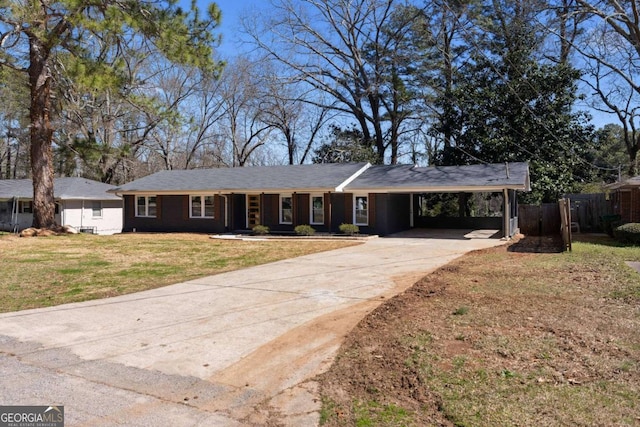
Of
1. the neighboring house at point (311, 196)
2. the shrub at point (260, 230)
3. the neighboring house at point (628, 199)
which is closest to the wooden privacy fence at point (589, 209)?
the neighboring house at point (628, 199)

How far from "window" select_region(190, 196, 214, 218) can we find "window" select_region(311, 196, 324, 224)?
5.34 meters

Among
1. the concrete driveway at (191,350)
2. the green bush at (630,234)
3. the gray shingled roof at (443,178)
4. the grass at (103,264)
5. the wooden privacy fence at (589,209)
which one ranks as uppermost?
the gray shingled roof at (443,178)

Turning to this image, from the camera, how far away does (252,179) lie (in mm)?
23469

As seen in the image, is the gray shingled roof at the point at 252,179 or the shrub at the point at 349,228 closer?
the shrub at the point at 349,228

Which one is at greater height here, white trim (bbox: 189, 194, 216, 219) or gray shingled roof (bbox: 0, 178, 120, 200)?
gray shingled roof (bbox: 0, 178, 120, 200)

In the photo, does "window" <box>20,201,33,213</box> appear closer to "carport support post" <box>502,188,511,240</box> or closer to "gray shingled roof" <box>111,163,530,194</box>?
"gray shingled roof" <box>111,163,530,194</box>

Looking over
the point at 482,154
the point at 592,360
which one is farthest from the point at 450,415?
the point at 482,154

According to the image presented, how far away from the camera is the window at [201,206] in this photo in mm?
23344

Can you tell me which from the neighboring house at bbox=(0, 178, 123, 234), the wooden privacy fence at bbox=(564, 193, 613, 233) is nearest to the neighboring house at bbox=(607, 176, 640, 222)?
the wooden privacy fence at bbox=(564, 193, 613, 233)

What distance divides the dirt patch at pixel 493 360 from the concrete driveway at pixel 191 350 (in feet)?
1.39

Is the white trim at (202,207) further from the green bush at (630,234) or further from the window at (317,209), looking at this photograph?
the green bush at (630,234)

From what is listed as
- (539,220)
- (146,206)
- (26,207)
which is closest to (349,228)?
(539,220)

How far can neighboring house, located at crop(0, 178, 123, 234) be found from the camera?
27219 mm

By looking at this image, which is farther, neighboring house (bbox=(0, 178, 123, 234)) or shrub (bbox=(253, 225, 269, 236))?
neighboring house (bbox=(0, 178, 123, 234))
